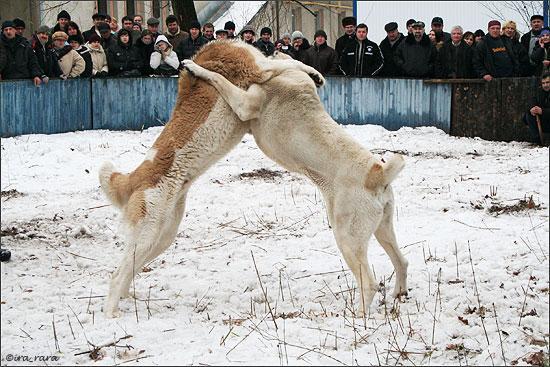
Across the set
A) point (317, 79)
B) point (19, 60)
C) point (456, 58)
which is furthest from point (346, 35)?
point (317, 79)

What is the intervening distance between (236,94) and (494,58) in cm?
877

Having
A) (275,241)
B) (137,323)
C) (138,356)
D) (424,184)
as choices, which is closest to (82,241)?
(275,241)

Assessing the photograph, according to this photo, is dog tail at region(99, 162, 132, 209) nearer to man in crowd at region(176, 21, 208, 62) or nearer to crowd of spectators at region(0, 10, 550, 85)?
crowd of spectators at region(0, 10, 550, 85)

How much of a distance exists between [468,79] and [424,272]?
7819 millimetres

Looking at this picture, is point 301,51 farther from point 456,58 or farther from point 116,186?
point 116,186

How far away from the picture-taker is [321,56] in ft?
48.2

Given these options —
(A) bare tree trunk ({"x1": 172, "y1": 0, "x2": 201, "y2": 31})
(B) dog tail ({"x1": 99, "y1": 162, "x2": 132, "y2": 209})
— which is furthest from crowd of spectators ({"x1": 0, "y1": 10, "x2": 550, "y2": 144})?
(B) dog tail ({"x1": 99, "y1": 162, "x2": 132, "y2": 209})

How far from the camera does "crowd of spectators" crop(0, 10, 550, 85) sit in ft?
43.6

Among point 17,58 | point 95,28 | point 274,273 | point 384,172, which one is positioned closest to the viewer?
point 384,172

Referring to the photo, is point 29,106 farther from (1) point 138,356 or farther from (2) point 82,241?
(1) point 138,356

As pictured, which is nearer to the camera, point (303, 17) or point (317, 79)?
point (317, 79)

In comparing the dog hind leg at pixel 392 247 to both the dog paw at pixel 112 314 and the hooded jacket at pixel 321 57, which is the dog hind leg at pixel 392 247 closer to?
the dog paw at pixel 112 314

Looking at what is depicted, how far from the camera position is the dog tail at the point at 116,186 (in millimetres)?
6453

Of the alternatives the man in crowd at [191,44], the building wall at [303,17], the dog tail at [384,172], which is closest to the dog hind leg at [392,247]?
the dog tail at [384,172]
